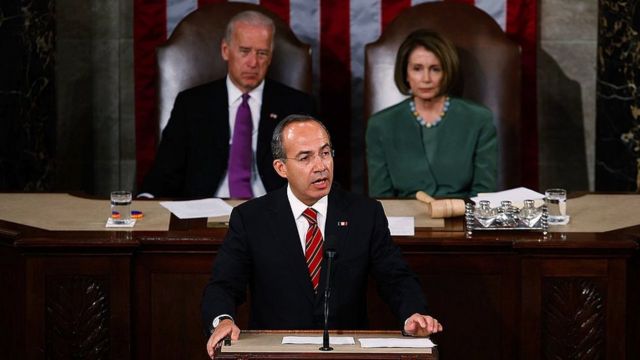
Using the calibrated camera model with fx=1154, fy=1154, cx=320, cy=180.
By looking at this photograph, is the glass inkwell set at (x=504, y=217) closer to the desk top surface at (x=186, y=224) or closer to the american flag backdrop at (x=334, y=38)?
the desk top surface at (x=186, y=224)

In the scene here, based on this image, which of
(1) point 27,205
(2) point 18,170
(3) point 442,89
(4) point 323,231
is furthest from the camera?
(2) point 18,170

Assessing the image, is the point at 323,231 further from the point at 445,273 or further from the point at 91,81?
the point at 91,81

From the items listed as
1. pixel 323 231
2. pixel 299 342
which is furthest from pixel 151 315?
pixel 299 342

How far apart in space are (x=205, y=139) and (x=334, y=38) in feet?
3.81

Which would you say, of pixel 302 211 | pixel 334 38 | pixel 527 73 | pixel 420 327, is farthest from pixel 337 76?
pixel 420 327

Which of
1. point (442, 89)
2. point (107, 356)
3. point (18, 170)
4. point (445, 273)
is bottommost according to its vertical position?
point (107, 356)

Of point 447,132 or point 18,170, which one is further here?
point 18,170

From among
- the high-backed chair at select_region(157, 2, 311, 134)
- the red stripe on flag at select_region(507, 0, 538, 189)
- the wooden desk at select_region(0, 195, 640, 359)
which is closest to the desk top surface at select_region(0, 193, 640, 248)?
the wooden desk at select_region(0, 195, 640, 359)

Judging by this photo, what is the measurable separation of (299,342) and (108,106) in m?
3.95

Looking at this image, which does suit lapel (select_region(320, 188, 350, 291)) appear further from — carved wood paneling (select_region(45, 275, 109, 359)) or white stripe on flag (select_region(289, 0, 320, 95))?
white stripe on flag (select_region(289, 0, 320, 95))

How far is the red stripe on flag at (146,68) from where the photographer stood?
20.9ft

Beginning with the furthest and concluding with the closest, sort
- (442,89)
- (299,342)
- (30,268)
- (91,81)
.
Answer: (91,81) < (442,89) < (30,268) < (299,342)

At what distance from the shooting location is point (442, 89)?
543 centimetres

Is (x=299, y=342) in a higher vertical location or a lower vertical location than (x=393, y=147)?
lower
